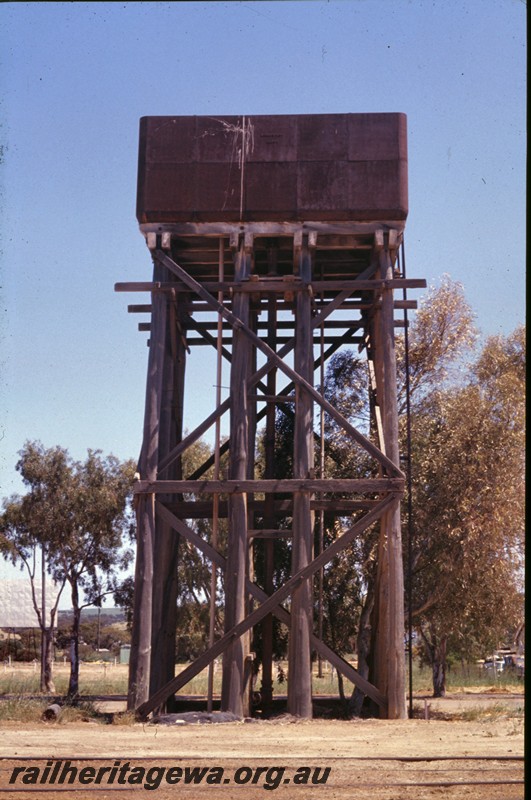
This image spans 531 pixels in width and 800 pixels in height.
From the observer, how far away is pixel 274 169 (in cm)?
1658

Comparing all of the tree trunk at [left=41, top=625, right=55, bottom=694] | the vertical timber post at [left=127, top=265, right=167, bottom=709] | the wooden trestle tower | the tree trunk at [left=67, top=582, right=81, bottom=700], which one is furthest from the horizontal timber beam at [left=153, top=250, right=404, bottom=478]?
the tree trunk at [left=41, top=625, right=55, bottom=694]

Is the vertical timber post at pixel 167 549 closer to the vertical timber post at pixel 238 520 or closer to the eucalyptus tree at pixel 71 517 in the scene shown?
the vertical timber post at pixel 238 520

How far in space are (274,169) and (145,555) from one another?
6.53 metres

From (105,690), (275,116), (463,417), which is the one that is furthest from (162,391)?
(105,690)

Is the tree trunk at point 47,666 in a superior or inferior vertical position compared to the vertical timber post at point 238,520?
inferior

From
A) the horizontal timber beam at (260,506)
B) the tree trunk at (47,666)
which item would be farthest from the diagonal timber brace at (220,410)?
the tree trunk at (47,666)

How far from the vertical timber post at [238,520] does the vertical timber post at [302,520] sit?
29.9 inches

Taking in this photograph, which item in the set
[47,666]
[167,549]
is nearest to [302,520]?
[167,549]

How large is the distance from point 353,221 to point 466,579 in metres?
8.63

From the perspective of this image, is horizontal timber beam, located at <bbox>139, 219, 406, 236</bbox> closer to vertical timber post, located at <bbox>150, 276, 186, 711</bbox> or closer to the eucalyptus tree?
vertical timber post, located at <bbox>150, 276, 186, 711</bbox>

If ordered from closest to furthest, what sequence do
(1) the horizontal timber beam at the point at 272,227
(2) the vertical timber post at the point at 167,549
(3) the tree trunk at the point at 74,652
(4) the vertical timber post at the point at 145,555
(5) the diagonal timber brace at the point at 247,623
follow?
(5) the diagonal timber brace at the point at 247,623 → (4) the vertical timber post at the point at 145,555 → (2) the vertical timber post at the point at 167,549 → (1) the horizontal timber beam at the point at 272,227 → (3) the tree trunk at the point at 74,652

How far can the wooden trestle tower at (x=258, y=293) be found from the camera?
15.3 metres

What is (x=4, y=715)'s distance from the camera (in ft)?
46.4

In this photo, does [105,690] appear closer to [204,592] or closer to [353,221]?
[204,592]
